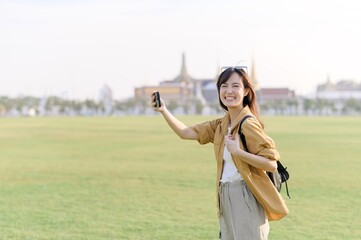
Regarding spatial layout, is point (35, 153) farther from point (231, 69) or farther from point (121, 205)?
point (231, 69)

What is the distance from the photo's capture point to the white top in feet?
9.82

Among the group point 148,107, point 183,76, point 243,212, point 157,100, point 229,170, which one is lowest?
point 148,107

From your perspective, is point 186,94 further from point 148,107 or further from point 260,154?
point 260,154

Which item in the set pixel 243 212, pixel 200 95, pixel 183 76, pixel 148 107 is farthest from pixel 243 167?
pixel 183 76

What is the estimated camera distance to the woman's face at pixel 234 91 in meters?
3.01

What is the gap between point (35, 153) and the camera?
1602 centimetres

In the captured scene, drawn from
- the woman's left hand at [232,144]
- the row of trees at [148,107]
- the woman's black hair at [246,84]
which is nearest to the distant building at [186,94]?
the row of trees at [148,107]

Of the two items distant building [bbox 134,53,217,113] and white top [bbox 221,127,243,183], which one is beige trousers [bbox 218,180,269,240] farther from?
distant building [bbox 134,53,217,113]

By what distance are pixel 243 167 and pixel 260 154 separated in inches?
5.1

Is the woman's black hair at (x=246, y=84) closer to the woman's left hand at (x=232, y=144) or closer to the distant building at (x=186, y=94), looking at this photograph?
the woman's left hand at (x=232, y=144)

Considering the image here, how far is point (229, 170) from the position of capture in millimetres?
3023

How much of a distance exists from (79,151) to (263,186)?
47.0ft

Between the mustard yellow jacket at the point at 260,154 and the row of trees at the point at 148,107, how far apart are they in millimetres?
91787

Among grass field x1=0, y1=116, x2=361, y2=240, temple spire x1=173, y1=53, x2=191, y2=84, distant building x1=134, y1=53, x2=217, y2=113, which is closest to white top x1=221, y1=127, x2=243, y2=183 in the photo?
grass field x1=0, y1=116, x2=361, y2=240
